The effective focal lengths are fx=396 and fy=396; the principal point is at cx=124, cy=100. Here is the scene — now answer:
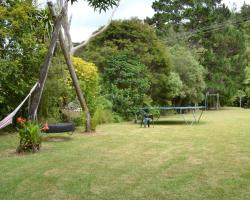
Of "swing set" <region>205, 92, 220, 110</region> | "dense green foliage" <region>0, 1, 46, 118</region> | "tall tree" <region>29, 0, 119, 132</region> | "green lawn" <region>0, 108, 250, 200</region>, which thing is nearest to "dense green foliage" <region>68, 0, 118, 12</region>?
"tall tree" <region>29, 0, 119, 132</region>

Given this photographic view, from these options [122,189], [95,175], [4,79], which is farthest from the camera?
[4,79]

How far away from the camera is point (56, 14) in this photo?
400 inches

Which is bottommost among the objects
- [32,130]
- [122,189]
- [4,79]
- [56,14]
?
[122,189]

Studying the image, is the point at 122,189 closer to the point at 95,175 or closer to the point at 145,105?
the point at 95,175

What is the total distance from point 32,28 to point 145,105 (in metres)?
7.91

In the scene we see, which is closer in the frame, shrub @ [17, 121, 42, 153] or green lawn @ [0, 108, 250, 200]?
green lawn @ [0, 108, 250, 200]

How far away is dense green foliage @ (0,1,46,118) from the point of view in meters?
12.2

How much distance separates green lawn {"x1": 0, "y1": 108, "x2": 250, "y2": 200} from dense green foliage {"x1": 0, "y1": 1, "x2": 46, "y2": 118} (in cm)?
278

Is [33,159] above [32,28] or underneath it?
underneath

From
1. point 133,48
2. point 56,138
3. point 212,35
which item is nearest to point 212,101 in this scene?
point 212,35

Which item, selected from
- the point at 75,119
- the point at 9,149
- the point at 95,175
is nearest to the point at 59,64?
the point at 75,119

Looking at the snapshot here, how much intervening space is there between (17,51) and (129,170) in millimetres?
7927

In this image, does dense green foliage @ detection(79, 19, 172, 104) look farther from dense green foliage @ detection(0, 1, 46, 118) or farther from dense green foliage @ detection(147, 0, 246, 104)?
dense green foliage @ detection(147, 0, 246, 104)

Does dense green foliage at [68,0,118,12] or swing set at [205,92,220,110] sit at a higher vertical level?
dense green foliage at [68,0,118,12]
